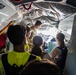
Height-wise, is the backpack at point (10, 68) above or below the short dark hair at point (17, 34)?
below

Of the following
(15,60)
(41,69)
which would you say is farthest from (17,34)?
(41,69)

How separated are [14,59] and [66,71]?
1190mm

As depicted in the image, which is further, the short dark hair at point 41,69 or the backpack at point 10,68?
the backpack at point 10,68

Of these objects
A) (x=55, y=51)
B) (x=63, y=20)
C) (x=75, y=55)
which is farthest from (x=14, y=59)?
(x=63, y=20)

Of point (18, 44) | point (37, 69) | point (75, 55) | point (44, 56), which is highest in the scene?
point (37, 69)

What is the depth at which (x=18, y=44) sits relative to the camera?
2.15 meters

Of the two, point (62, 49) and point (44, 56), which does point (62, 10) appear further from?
point (44, 56)

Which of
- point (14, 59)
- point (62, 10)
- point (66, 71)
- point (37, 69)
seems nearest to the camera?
point (37, 69)

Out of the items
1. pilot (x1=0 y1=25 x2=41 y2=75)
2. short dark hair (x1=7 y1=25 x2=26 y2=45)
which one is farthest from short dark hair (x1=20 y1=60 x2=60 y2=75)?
short dark hair (x1=7 y1=25 x2=26 y2=45)

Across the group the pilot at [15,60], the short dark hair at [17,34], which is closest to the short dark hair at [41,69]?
the pilot at [15,60]

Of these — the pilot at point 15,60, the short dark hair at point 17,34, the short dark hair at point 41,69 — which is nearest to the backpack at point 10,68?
the pilot at point 15,60

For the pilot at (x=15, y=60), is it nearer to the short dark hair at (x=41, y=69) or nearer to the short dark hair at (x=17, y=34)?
the short dark hair at (x=17, y=34)

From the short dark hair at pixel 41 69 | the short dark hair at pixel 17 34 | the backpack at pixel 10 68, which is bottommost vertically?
the backpack at pixel 10 68

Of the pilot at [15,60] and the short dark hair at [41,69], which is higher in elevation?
the short dark hair at [41,69]
